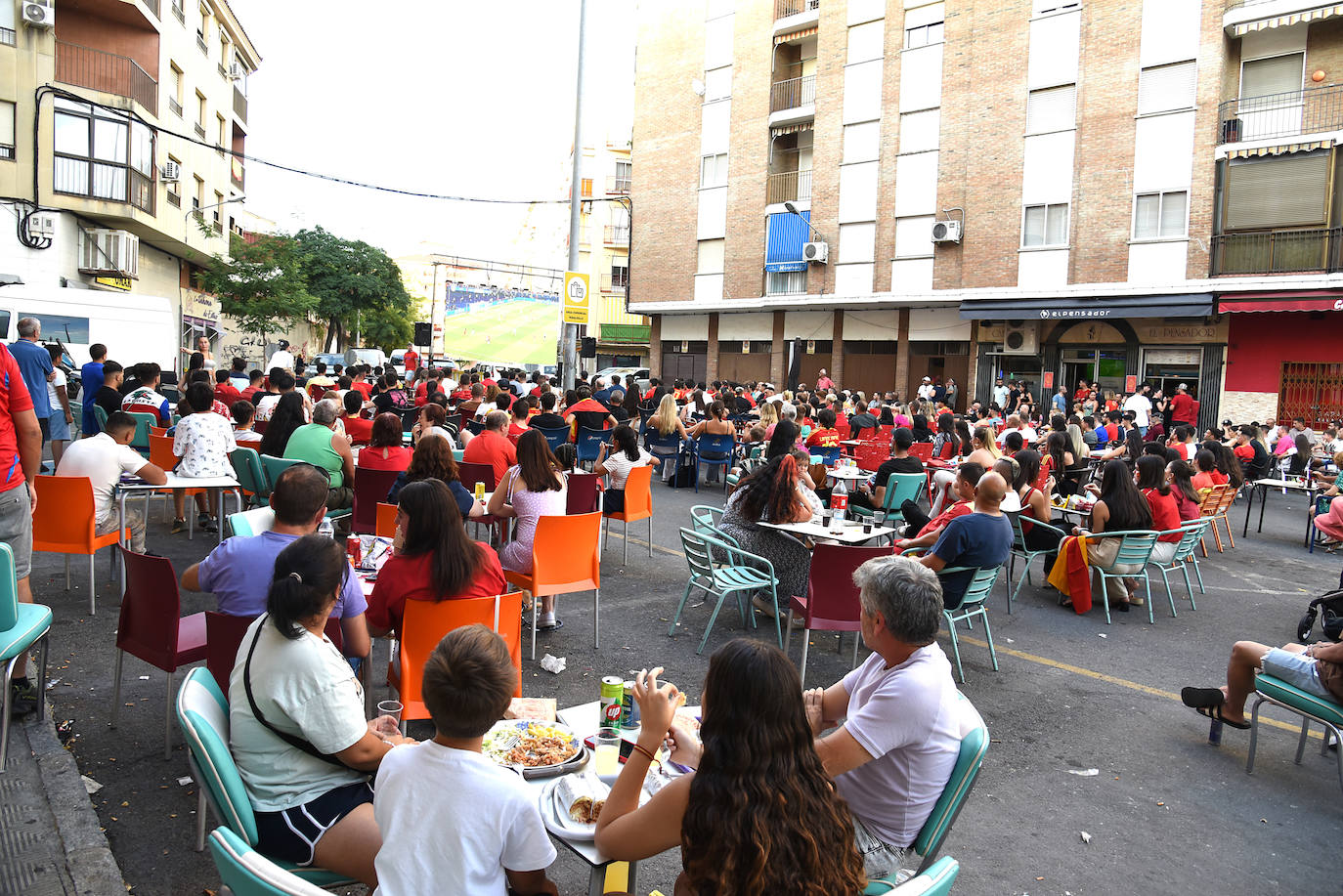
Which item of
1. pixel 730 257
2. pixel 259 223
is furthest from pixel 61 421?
pixel 259 223

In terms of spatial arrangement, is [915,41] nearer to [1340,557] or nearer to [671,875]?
[1340,557]

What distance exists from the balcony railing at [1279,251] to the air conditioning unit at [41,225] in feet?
91.7

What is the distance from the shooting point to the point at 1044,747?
4820mm

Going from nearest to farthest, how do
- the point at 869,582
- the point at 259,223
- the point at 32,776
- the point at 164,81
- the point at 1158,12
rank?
the point at 869,582
the point at 32,776
the point at 1158,12
the point at 164,81
the point at 259,223

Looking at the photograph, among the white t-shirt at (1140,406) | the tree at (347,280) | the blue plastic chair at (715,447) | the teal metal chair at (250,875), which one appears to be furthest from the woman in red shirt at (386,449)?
the tree at (347,280)

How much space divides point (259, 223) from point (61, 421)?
56459mm

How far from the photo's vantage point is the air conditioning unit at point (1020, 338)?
25.2m

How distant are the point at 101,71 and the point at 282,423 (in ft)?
61.3

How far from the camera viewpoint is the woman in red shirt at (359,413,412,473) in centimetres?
751

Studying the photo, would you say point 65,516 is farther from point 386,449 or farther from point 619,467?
point 619,467

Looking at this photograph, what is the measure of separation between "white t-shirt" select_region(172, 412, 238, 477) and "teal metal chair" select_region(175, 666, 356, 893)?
5.25 meters

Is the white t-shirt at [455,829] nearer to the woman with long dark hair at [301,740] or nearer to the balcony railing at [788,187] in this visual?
the woman with long dark hair at [301,740]

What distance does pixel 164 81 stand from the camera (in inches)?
931

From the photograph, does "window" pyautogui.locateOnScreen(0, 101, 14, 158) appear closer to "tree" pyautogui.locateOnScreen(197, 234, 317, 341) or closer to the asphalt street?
"tree" pyautogui.locateOnScreen(197, 234, 317, 341)
